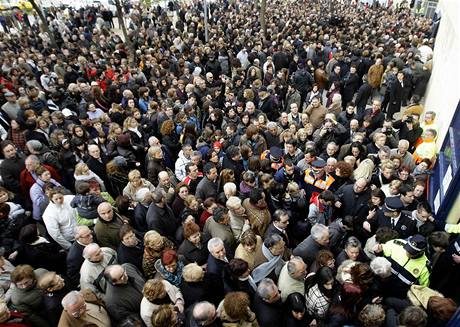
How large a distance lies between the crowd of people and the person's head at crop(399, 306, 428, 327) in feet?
0.03

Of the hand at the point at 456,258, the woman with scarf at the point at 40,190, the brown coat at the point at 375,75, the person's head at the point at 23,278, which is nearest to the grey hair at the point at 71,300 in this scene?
the person's head at the point at 23,278

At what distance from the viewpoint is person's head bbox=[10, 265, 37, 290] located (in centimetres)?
301

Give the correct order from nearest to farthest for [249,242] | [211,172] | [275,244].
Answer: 1. [275,244]
2. [249,242]
3. [211,172]

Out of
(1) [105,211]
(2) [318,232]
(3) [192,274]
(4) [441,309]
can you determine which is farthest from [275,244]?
(1) [105,211]

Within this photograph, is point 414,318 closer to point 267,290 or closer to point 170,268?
point 267,290

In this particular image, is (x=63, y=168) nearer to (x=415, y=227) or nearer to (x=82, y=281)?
(x=82, y=281)

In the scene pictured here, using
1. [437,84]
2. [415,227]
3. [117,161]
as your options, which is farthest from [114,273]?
[437,84]

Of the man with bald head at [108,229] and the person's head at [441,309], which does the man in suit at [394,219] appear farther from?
the man with bald head at [108,229]

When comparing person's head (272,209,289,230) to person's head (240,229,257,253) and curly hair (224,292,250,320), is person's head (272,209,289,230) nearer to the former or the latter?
person's head (240,229,257,253)

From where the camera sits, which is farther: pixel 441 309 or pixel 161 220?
pixel 161 220

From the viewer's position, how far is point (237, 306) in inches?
105

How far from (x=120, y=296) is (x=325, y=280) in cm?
190

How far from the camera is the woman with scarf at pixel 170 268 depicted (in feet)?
10.6

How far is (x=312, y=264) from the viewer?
3492 millimetres
